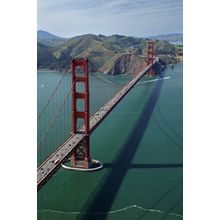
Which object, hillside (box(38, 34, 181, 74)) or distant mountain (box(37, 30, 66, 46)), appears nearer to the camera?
→ distant mountain (box(37, 30, 66, 46))

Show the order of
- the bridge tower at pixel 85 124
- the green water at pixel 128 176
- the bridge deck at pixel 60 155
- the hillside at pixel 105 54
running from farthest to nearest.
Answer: the hillside at pixel 105 54 < the bridge tower at pixel 85 124 < the green water at pixel 128 176 < the bridge deck at pixel 60 155

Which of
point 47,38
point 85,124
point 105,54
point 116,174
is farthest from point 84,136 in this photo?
point 105,54

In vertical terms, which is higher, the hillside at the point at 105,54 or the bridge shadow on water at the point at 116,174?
the hillside at the point at 105,54

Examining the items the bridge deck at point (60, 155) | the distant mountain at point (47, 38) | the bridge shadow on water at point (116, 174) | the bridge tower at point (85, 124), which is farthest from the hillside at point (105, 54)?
the bridge tower at point (85, 124)

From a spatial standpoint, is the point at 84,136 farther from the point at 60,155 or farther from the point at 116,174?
the point at 60,155

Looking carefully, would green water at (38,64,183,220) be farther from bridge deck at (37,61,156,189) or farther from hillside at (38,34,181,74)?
hillside at (38,34,181,74)

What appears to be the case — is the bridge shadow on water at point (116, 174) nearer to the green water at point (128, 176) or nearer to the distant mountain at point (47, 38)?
the green water at point (128, 176)

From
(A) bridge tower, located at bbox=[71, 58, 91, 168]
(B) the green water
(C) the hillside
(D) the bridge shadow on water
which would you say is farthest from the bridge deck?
(C) the hillside
